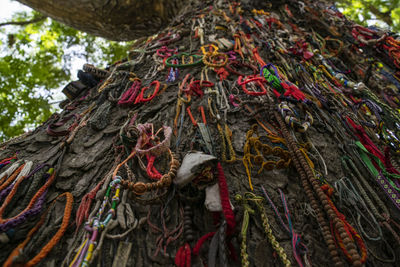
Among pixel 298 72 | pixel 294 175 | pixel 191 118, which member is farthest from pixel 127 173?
pixel 298 72

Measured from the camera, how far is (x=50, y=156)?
4.11 ft

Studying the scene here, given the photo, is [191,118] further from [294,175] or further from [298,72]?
[298,72]

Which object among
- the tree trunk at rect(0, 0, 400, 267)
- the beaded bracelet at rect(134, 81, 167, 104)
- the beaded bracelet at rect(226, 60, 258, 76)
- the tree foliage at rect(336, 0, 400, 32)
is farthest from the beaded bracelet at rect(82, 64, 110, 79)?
the tree foliage at rect(336, 0, 400, 32)

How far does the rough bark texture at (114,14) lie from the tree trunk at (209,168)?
5.60ft

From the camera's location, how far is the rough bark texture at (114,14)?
124 inches

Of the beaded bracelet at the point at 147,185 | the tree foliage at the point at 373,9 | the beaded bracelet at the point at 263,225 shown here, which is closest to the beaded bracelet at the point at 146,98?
the beaded bracelet at the point at 147,185

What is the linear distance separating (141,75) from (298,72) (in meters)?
1.43

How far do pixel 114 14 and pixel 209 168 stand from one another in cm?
346

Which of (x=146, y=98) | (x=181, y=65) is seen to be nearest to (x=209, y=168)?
(x=146, y=98)

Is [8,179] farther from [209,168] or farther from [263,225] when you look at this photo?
[263,225]

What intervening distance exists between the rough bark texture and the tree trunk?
171 cm

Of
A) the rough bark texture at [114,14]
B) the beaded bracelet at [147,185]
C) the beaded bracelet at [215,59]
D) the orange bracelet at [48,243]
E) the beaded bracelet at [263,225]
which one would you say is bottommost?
the beaded bracelet at [263,225]

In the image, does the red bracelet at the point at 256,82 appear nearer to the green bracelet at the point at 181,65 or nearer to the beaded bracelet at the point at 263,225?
the green bracelet at the point at 181,65

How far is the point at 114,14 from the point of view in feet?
11.1
